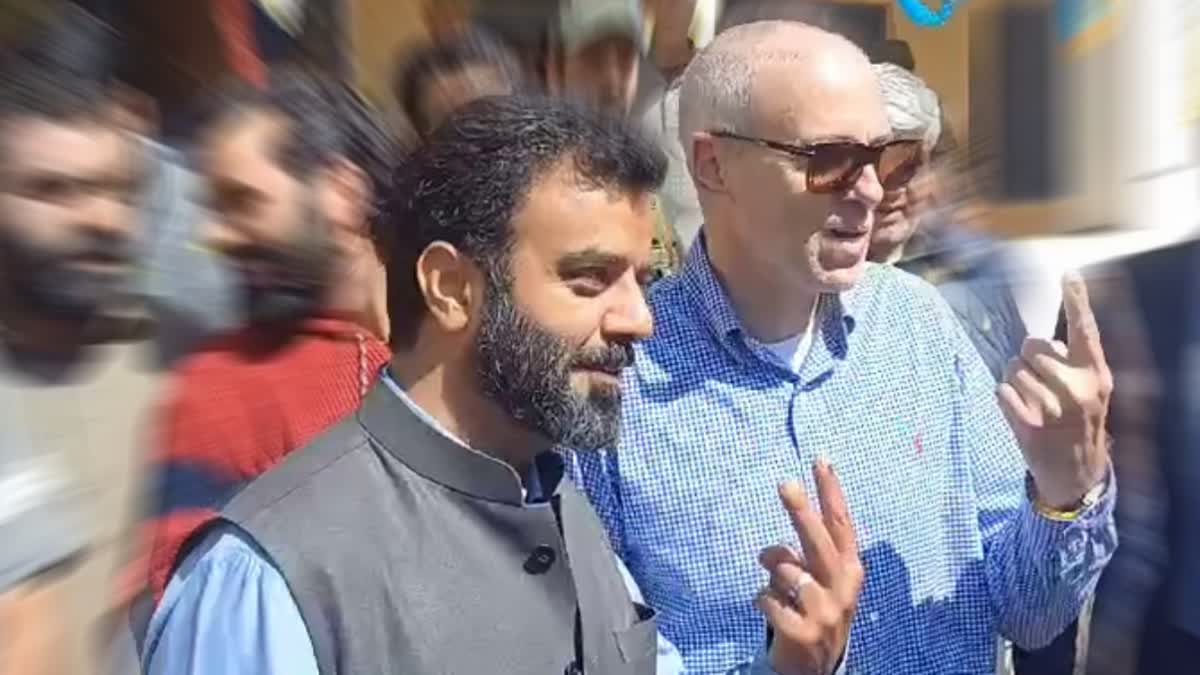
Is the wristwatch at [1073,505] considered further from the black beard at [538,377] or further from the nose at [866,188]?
the black beard at [538,377]

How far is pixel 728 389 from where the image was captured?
5.65ft

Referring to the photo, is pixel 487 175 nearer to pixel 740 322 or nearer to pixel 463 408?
pixel 463 408

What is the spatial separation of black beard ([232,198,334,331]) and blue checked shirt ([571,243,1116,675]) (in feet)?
1.46

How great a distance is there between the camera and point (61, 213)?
155 cm

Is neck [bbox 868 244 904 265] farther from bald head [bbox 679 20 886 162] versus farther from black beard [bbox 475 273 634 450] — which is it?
black beard [bbox 475 273 634 450]

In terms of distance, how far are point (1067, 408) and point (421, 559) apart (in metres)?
0.73

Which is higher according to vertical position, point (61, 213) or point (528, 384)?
point (61, 213)

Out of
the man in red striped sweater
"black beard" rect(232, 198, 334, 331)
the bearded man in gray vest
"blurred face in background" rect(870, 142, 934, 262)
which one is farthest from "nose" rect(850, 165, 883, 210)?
"black beard" rect(232, 198, 334, 331)

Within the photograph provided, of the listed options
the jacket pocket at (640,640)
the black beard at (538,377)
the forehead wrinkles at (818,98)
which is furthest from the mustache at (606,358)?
the forehead wrinkles at (818,98)

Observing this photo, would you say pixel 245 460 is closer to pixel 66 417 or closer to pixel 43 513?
pixel 66 417

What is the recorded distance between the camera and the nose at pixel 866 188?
1715mm

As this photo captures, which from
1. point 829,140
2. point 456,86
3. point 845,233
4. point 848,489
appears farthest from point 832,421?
point 456,86

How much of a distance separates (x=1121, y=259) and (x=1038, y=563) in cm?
44

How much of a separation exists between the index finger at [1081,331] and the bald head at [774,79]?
0.97ft
